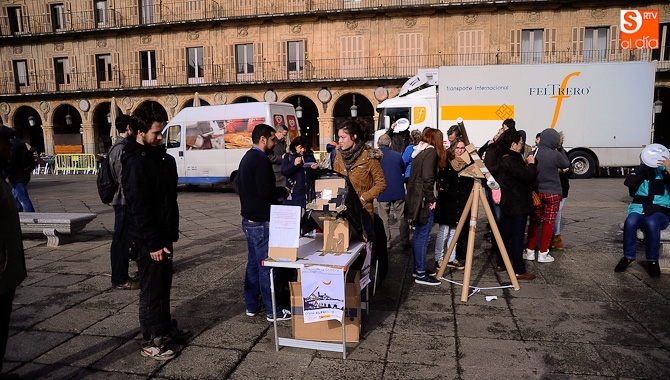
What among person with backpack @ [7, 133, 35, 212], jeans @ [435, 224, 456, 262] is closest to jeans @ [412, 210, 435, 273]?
jeans @ [435, 224, 456, 262]

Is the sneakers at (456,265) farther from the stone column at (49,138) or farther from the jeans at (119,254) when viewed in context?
the stone column at (49,138)

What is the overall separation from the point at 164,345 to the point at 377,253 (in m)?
2.21

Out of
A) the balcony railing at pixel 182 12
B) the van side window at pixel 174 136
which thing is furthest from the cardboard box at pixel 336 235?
the balcony railing at pixel 182 12

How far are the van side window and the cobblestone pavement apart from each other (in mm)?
7563

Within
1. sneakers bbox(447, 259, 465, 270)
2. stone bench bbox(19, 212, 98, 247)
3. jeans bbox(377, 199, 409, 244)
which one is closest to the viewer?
sneakers bbox(447, 259, 465, 270)

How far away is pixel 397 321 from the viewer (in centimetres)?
379

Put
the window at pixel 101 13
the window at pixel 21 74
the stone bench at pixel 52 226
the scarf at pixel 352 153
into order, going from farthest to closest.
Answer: the window at pixel 21 74 → the window at pixel 101 13 → the stone bench at pixel 52 226 → the scarf at pixel 352 153

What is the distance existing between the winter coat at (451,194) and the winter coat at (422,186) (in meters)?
0.45

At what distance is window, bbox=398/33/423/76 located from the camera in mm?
21312

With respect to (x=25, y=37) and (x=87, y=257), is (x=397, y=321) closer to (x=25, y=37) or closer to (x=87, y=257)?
(x=87, y=257)

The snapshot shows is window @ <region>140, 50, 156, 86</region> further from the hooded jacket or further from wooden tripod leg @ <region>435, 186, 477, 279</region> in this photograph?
wooden tripod leg @ <region>435, 186, 477, 279</region>

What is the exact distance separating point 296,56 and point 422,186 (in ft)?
64.1

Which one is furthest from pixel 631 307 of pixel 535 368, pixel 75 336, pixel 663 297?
pixel 75 336

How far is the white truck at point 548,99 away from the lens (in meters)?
14.2
